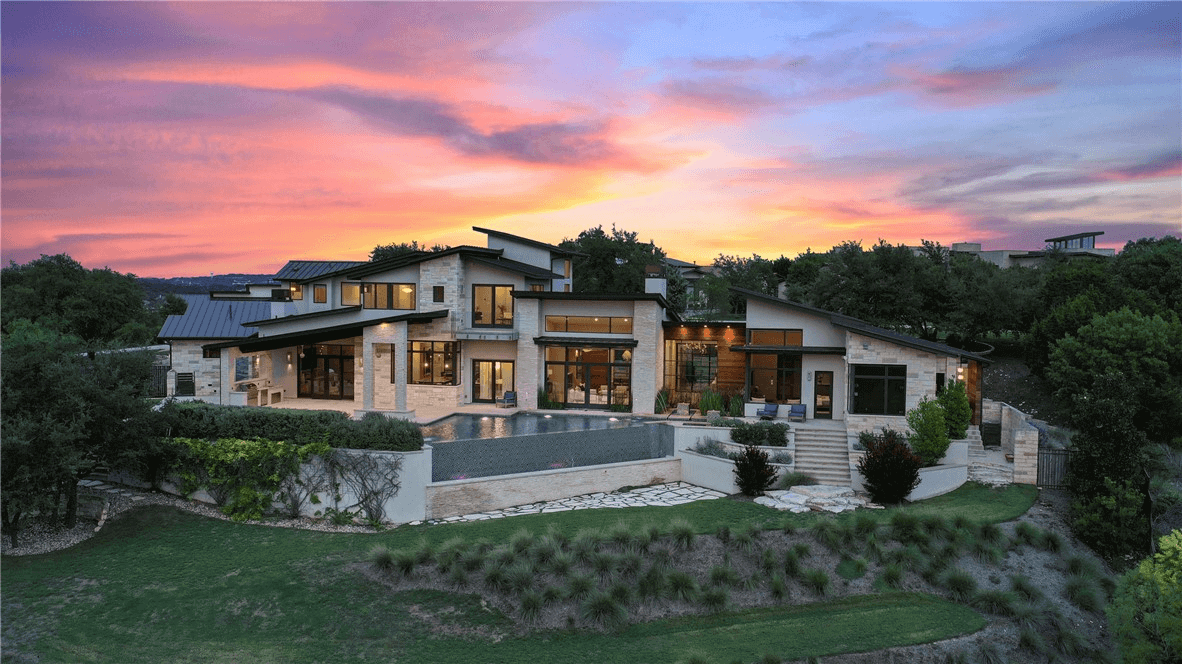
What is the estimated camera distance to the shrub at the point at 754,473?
739 inches

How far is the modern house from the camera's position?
965 inches

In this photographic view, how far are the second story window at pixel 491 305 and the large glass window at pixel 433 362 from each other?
1.51 metres

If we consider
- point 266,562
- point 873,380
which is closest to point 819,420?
point 873,380

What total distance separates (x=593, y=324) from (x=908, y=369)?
1154cm

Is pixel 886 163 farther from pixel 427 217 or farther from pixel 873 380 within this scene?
pixel 427 217

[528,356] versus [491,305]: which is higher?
[491,305]

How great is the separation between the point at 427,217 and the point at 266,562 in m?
24.1

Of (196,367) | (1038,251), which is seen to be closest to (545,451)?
(196,367)

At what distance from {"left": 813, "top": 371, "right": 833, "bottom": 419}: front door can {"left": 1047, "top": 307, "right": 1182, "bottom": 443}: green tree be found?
7.93 metres

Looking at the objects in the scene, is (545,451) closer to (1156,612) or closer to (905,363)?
(905,363)

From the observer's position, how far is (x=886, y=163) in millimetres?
27781

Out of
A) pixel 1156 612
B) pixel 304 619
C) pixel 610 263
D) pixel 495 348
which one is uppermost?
pixel 610 263

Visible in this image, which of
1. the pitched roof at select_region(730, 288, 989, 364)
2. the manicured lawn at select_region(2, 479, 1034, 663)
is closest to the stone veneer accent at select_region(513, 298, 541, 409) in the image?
the pitched roof at select_region(730, 288, 989, 364)

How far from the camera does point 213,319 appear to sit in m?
29.8
